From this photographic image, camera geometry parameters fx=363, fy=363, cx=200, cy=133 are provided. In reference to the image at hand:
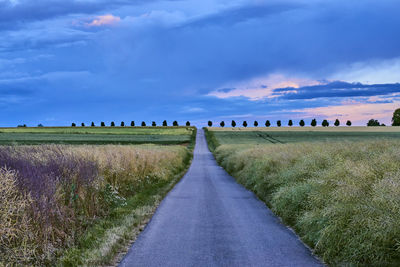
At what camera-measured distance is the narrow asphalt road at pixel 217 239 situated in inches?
268

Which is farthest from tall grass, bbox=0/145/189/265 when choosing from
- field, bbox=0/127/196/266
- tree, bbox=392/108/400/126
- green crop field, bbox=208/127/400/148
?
tree, bbox=392/108/400/126

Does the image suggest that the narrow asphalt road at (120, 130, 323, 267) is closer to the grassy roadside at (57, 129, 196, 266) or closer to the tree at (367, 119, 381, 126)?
the grassy roadside at (57, 129, 196, 266)

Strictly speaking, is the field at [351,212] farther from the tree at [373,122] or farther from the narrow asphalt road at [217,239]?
the tree at [373,122]

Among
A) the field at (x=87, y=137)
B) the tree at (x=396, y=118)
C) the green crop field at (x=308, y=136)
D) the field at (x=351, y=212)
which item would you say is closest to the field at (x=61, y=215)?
the field at (x=351, y=212)

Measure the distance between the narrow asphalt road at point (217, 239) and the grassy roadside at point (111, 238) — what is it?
0.27m

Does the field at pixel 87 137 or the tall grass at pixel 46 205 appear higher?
the field at pixel 87 137

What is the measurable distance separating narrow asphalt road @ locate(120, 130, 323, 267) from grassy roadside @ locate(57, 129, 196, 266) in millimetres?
272

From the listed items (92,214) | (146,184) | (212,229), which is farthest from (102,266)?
(146,184)

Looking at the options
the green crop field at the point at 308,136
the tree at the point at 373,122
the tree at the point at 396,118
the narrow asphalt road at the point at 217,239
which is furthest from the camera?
the tree at the point at 373,122

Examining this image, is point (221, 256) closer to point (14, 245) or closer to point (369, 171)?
point (14, 245)

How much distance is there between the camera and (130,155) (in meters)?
20.0

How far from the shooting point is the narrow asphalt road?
6809 millimetres

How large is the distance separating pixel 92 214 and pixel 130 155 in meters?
9.34

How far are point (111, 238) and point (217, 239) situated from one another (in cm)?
240
